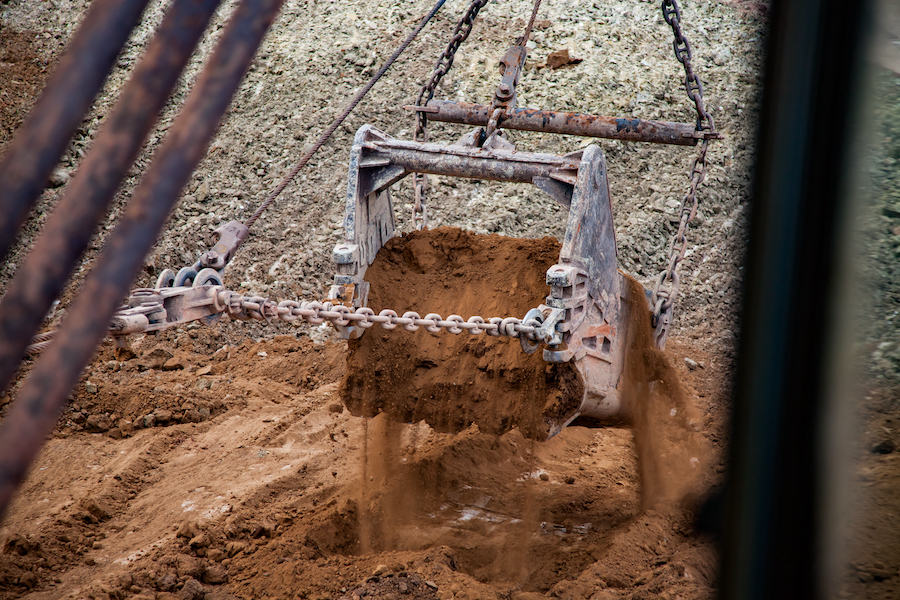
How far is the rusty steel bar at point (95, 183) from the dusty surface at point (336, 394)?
75 centimetres

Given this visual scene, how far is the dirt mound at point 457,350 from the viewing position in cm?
355

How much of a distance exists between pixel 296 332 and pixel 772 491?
6574 millimetres

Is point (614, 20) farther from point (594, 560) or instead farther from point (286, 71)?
point (594, 560)

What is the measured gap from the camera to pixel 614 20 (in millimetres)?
9781

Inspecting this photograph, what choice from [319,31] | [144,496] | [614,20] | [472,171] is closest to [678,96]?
[614,20]

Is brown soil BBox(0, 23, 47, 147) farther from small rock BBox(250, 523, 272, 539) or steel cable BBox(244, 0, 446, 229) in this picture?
small rock BBox(250, 523, 272, 539)

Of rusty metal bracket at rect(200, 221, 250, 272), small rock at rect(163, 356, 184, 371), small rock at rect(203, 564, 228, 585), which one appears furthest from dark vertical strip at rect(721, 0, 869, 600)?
small rock at rect(163, 356, 184, 371)

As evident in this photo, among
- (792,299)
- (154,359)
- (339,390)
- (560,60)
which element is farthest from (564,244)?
(560,60)

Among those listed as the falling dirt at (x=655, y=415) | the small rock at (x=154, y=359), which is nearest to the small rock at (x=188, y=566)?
the falling dirt at (x=655, y=415)

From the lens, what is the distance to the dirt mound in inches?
140

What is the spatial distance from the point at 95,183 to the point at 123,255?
0.30 feet

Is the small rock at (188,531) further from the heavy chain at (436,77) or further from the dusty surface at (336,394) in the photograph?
the heavy chain at (436,77)

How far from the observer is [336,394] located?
584 cm

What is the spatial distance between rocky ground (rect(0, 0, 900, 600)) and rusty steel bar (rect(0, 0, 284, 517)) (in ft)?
2.21
